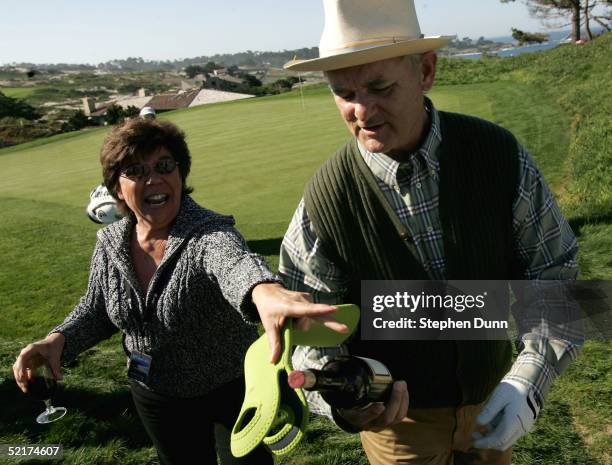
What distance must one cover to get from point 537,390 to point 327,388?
632 millimetres

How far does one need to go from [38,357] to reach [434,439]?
4.97 feet

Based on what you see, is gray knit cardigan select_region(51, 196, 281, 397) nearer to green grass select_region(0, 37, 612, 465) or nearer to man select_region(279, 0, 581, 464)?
man select_region(279, 0, 581, 464)

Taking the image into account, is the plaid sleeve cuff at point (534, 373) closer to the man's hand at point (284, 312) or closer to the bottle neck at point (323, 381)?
the bottle neck at point (323, 381)

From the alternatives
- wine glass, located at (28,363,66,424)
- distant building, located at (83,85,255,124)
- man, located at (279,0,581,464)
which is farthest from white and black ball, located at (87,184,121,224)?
distant building, located at (83,85,255,124)

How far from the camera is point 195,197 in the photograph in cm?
947

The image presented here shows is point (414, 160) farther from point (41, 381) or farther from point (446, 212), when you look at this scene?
point (41, 381)

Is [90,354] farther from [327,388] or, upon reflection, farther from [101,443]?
[327,388]

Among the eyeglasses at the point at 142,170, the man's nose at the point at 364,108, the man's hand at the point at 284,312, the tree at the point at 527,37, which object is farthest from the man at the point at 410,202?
the tree at the point at 527,37

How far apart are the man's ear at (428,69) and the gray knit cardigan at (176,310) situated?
2.71 feet

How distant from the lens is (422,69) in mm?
1899

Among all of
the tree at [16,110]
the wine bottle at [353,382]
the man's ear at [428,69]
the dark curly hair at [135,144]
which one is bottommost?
the wine bottle at [353,382]

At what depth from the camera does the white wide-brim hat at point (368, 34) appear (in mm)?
1744

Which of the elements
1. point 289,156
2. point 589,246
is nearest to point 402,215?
point 589,246

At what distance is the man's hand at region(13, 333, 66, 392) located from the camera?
2.31 metres
